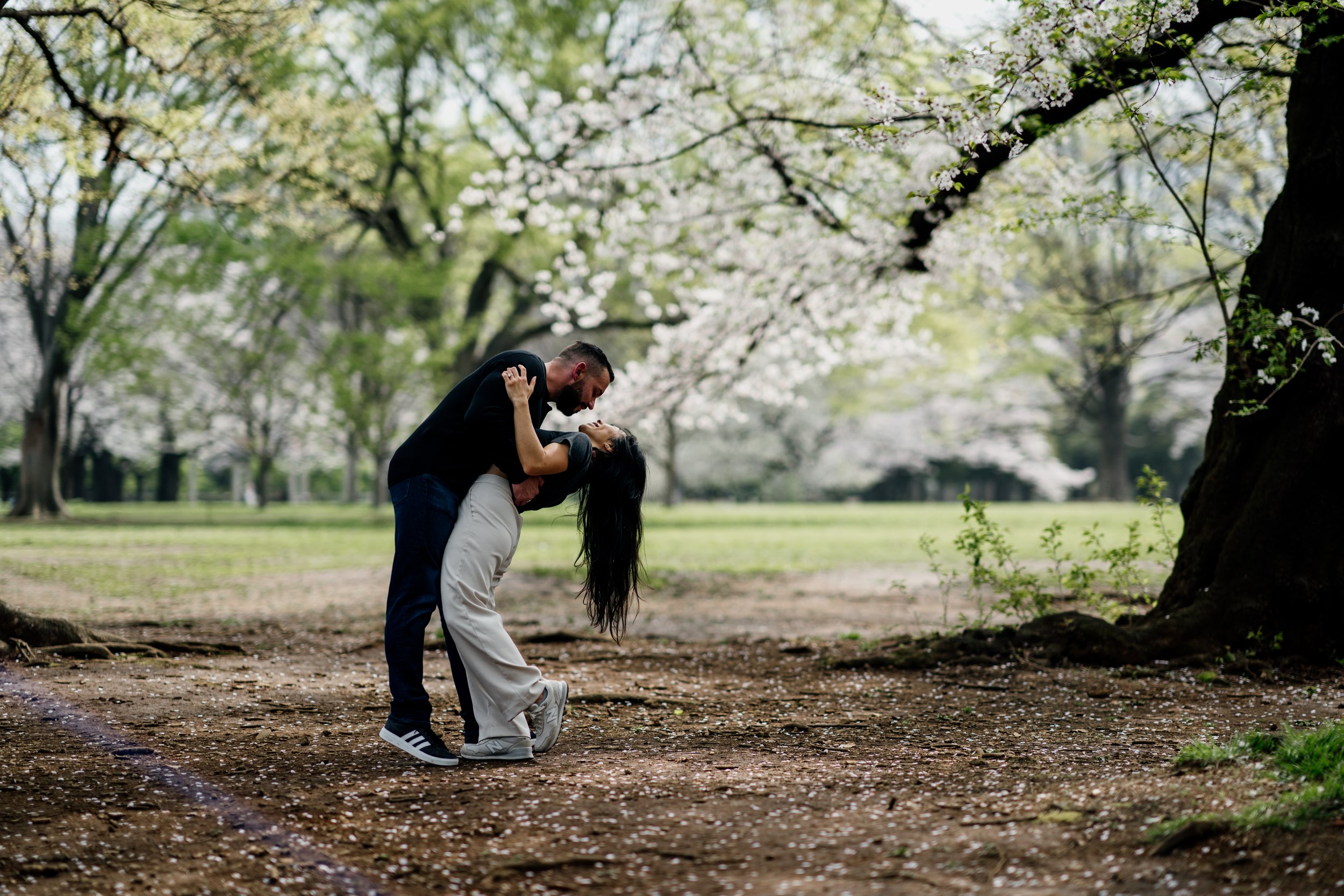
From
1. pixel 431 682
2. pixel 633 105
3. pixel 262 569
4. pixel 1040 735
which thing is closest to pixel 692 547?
pixel 262 569

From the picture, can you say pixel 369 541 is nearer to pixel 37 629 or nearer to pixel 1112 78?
pixel 37 629

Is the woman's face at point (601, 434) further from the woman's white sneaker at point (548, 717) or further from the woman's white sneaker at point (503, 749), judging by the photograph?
the woman's white sneaker at point (503, 749)

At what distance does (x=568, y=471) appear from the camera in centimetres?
430

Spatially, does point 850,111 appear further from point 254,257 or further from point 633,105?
point 254,257

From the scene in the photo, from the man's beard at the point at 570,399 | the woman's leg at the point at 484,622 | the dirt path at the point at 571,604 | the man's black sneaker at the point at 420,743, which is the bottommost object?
the dirt path at the point at 571,604

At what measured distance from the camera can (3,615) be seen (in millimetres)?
6574

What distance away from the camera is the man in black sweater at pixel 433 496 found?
13.6ft

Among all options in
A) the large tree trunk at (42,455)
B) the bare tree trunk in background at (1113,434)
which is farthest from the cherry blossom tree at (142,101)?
the bare tree trunk in background at (1113,434)

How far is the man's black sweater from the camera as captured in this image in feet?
13.6

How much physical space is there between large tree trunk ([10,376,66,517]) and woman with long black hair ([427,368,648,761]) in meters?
24.4

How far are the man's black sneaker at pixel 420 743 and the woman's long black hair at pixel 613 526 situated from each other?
3.06 ft

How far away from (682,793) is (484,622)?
108cm

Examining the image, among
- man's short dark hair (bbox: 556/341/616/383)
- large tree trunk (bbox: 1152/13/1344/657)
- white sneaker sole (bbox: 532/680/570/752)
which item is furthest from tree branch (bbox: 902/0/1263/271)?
white sneaker sole (bbox: 532/680/570/752)

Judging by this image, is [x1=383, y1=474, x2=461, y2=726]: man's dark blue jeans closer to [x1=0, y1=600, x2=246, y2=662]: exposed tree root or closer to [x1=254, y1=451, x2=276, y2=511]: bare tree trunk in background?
[x1=0, y1=600, x2=246, y2=662]: exposed tree root
